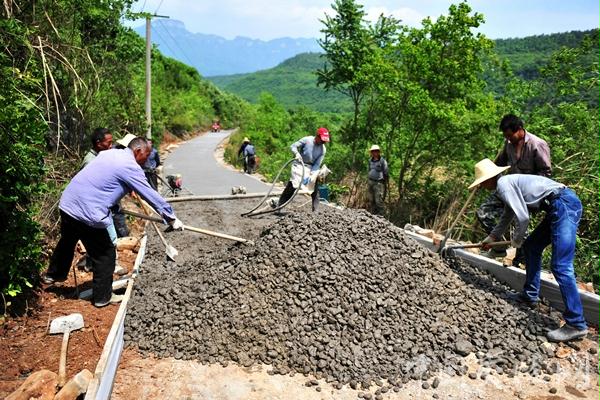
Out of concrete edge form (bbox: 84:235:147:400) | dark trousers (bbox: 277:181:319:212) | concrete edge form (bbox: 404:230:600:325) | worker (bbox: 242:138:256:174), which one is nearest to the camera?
concrete edge form (bbox: 84:235:147:400)

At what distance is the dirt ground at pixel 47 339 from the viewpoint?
9.45 ft

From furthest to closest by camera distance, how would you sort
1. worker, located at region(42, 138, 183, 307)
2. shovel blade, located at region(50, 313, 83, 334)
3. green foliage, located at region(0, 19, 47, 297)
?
worker, located at region(42, 138, 183, 307)
shovel blade, located at region(50, 313, 83, 334)
green foliage, located at region(0, 19, 47, 297)

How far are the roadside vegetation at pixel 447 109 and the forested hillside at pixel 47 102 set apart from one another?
4.78 m

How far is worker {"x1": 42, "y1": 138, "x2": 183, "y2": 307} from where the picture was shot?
11.3 feet

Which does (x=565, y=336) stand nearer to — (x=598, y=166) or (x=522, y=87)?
(x=598, y=166)

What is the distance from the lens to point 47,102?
143 inches

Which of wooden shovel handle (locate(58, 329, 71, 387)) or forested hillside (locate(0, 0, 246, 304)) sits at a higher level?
forested hillside (locate(0, 0, 246, 304))

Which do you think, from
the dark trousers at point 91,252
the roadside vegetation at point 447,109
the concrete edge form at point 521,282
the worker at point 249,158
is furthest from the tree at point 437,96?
the dark trousers at point 91,252

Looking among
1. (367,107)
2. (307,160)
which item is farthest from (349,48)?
(307,160)

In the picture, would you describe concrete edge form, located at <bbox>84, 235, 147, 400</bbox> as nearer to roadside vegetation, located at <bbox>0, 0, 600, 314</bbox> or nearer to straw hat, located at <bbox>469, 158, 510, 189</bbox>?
roadside vegetation, located at <bbox>0, 0, 600, 314</bbox>

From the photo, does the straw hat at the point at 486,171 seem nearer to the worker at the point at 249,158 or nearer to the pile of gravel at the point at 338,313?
the pile of gravel at the point at 338,313

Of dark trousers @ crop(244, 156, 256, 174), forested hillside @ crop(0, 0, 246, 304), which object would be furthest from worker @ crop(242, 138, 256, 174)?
forested hillside @ crop(0, 0, 246, 304)

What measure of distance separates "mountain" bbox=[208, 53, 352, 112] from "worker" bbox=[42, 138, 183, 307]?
41.8m

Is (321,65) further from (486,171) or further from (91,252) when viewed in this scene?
(91,252)
